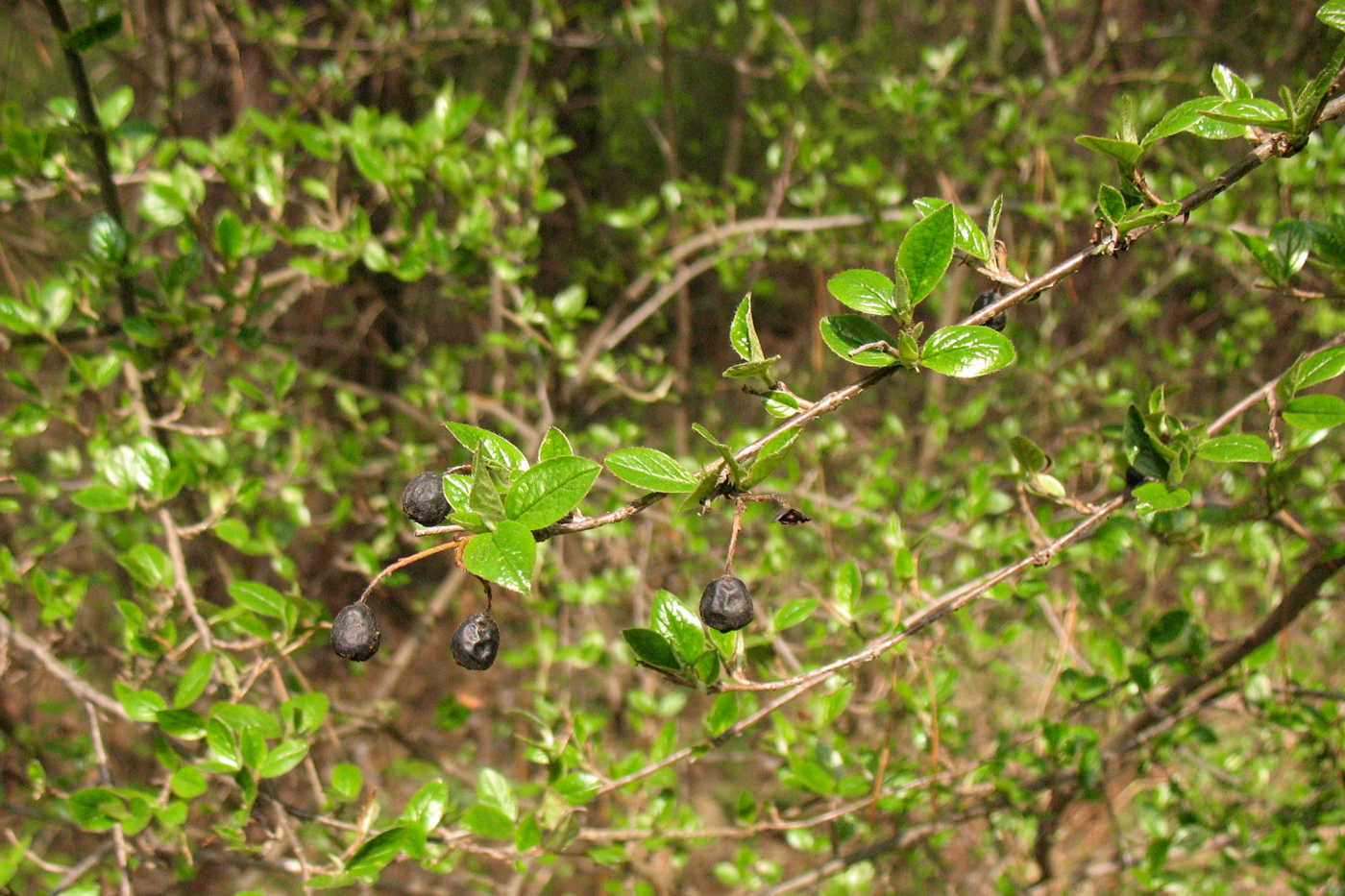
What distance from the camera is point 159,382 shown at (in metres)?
1.34

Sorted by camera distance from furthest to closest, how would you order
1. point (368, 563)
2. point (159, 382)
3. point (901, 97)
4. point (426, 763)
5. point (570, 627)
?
point (570, 627) < point (426, 763) < point (901, 97) < point (368, 563) < point (159, 382)

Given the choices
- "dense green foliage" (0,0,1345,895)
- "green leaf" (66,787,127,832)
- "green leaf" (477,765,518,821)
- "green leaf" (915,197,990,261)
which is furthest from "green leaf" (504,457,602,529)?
"green leaf" (66,787,127,832)

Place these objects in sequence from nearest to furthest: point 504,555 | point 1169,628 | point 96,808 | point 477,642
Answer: point 504,555
point 477,642
point 96,808
point 1169,628

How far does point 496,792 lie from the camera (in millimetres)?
1061

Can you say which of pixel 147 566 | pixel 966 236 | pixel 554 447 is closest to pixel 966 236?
pixel 966 236

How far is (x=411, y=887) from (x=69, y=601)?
3.01ft

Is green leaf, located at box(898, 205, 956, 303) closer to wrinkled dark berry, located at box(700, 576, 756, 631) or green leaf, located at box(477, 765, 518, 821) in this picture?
wrinkled dark berry, located at box(700, 576, 756, 631)

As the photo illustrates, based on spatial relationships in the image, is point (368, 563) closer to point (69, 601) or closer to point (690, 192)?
point (69, 601)

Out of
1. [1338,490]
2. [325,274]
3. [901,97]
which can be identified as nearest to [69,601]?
[325,274]

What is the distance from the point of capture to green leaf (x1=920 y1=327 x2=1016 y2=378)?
0.62 meters

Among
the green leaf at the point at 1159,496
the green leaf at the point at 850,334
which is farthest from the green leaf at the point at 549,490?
the green leaf at the point at 1159,496

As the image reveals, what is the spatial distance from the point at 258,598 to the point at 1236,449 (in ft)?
3.34

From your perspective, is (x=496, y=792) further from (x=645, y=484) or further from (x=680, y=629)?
(x=645, y=484)

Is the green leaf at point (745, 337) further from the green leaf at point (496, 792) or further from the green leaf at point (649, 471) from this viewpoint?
the green leaf at point (496, 792)
